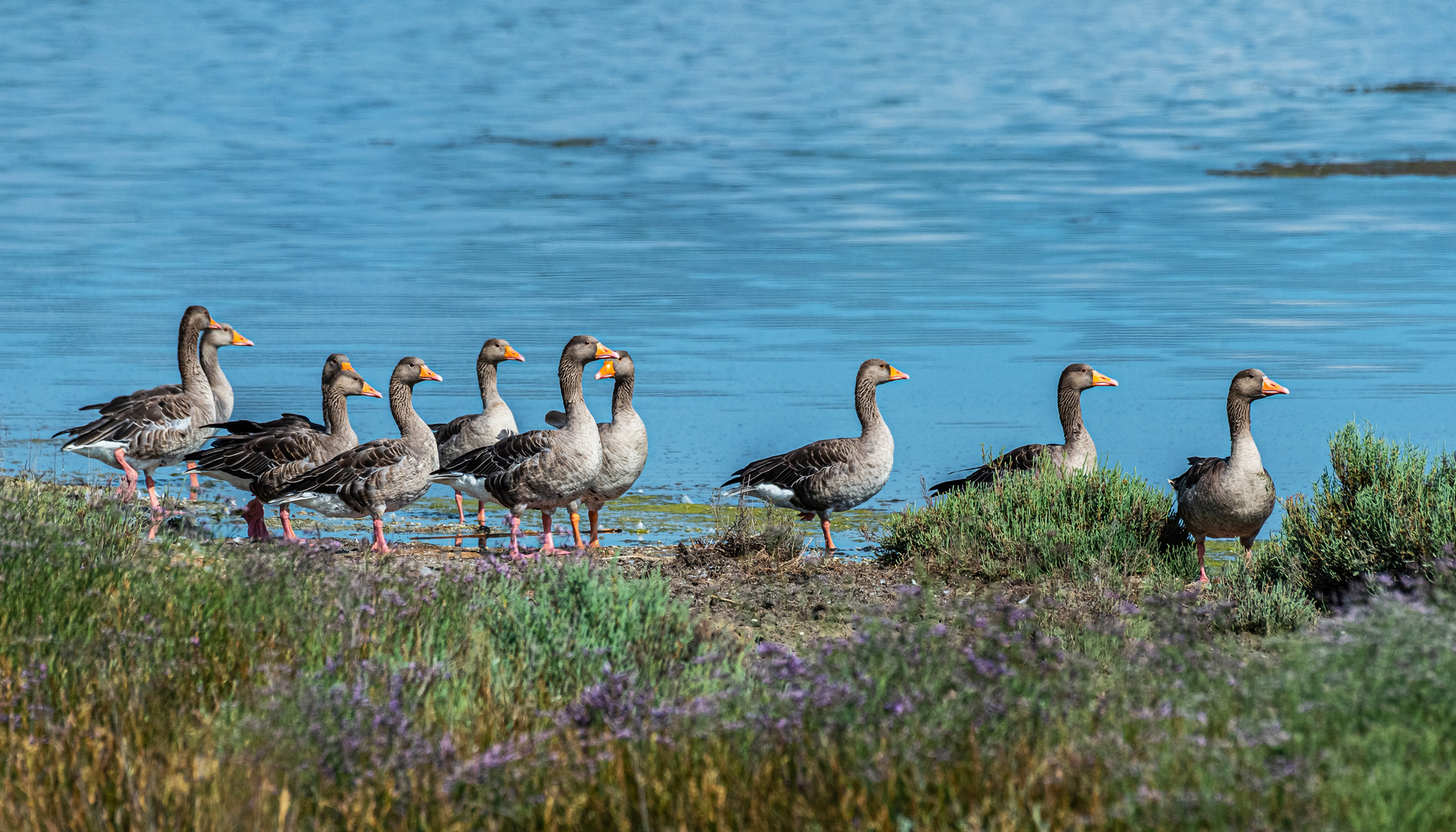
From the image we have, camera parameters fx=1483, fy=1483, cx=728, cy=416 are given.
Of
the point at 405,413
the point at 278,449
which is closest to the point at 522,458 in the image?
the point at 405,413

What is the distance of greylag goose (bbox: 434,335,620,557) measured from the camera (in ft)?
41.5

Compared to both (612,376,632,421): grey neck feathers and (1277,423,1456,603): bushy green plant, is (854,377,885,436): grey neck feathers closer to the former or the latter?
(612,376,632,421): grey neck feathers

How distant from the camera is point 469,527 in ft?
48.3

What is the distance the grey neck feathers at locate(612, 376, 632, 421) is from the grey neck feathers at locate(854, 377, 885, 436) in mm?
2338

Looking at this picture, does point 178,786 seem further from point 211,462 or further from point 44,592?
point 211,462

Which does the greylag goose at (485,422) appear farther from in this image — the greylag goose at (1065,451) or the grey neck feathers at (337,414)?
the greylag goose at (1065,451)

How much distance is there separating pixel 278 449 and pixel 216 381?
4556 mm

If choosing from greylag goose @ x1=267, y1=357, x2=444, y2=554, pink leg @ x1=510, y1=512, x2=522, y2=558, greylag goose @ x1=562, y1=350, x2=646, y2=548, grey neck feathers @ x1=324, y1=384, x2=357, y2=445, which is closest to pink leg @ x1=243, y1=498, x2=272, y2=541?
greylag goose @ x1=267, y1=357, x2=444, y2=554

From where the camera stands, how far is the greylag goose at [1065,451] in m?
13.2

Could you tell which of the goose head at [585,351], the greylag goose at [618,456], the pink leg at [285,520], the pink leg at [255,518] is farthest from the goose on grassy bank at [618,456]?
the pink leg at [255,518]

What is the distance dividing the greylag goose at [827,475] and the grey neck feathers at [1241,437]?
3192mm

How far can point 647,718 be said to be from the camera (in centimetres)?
543

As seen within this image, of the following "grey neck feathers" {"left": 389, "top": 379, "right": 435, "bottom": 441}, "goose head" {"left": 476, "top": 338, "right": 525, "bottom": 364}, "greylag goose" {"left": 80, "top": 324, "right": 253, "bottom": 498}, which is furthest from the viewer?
"greylag goose" {"left": 80, "top": 324, "right": 253, "bottom": 498}

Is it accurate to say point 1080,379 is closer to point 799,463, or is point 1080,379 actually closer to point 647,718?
point 799,463
